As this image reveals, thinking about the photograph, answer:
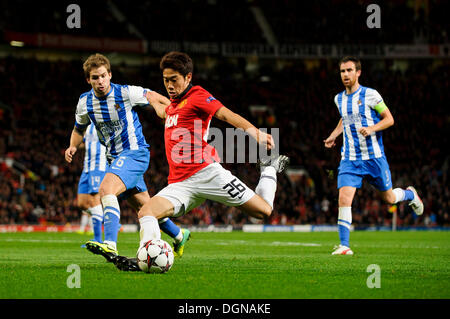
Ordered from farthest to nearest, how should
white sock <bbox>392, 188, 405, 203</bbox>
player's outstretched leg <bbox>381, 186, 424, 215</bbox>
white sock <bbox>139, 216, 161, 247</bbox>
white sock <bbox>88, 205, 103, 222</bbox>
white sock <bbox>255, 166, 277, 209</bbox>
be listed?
white sock <bbox>88, 205, 103, 222</bbox>
white sock <bbox>392, 188, 405, 203</bbox>
player's outstretched leg <bbox>381, 186, 424, 215</bbox>
white sock <bbox>255, 166, 277, 209</bbox>
white sock <bbox>139, 216, 161, 247</bbox>

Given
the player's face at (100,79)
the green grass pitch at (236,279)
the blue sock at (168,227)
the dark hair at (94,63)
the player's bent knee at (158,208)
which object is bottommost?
the green grass pitch at (236,279)

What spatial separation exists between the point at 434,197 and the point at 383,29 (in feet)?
42.6

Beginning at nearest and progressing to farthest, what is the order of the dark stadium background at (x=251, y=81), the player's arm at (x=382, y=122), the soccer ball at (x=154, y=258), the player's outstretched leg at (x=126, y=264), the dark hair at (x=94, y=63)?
the soccer ball at (x=154, y=258)
the player's outstretched leg at (x=126, y=264)
the dark hair at (x=94, y=63)
the player's arm at (x=382, y=122)
the dark stadium background at (x=251, y=81)

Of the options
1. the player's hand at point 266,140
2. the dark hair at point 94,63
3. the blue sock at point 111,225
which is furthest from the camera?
the dark hair at point 94,63

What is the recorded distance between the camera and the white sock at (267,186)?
6.92 metres

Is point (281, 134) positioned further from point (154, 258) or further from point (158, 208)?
point (154, 258)

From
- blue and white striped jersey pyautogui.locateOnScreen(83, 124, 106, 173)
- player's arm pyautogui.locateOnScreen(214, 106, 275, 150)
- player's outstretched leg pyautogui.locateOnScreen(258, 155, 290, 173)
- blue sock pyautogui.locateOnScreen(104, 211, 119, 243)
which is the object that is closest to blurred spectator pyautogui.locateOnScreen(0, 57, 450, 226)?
blue and white striped jersey pyautogui.locateOnScreen(83, 124, 106, 173)

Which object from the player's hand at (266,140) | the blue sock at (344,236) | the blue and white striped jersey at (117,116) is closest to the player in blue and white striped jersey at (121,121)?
the blue and white striped jersey at (117,116)

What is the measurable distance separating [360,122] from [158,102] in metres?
3.57

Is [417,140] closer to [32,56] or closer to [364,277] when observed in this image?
[32,56]

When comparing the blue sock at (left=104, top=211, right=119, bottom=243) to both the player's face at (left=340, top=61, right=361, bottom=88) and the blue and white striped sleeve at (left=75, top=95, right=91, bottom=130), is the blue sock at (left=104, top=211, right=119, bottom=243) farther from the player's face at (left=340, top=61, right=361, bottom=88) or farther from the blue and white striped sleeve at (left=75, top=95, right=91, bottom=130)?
the player's face at (left=340, top=61, right=361, bottom=88)

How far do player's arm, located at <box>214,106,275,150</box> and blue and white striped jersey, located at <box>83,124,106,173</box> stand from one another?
5661 millimetres

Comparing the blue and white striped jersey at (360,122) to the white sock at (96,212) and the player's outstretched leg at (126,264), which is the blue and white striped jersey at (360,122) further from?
the player's outstretched leg at (126,264)

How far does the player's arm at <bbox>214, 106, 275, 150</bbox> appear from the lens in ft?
19.0
